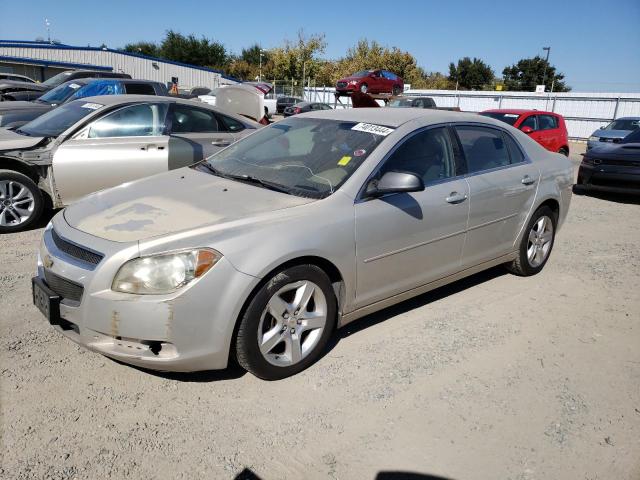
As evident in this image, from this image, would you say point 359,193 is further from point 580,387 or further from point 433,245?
point 580,387

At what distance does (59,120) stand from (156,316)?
4825 mm

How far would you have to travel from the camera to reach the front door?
3.46 m

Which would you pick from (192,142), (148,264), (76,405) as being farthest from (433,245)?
(192,142)

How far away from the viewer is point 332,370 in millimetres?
3346

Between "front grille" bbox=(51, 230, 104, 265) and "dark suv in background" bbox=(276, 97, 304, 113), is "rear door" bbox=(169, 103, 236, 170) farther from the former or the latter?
"dark suv in background" bbox=(276, 97, 304, 113)

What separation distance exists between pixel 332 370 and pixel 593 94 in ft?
103

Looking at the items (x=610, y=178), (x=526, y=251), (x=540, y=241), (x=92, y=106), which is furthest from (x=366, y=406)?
(x=610, y=178)

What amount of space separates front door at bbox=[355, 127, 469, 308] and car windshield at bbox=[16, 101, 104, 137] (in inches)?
168

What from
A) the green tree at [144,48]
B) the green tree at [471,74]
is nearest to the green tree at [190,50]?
the green tree at [144,48]

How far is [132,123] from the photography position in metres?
6.38

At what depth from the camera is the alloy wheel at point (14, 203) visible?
5723 millimetres

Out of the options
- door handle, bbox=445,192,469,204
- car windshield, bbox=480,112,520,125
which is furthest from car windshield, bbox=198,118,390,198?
car windshield, bbox=480,112,520,125

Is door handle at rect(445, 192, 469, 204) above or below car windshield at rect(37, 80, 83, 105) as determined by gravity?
below

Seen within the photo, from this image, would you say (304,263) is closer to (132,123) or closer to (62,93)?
(132,123)
